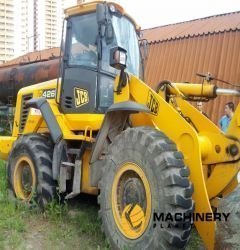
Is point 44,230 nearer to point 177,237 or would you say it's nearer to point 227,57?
point 177,237

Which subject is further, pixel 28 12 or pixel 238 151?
pixel 28 12

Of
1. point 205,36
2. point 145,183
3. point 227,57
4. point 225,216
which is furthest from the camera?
point 205,36

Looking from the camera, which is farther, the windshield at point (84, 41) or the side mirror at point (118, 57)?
the windshield at point (84, 41)

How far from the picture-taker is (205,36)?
449 inches

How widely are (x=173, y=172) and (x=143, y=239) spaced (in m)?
0.64

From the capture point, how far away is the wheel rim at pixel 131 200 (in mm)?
3914

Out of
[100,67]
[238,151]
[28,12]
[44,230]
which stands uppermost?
[28,12]

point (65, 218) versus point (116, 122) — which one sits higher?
point (116, 122)

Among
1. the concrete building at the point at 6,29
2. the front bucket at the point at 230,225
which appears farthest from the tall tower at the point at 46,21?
the front bucket at the point at 230,225

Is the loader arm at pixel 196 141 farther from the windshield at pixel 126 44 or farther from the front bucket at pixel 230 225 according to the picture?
the windshield at pixel 126 44

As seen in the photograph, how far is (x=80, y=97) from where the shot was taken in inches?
212

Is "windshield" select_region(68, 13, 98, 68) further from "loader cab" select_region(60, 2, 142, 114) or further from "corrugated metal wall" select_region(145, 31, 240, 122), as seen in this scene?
"corrugated metal wall" select_region(145, 31, 240, 122)

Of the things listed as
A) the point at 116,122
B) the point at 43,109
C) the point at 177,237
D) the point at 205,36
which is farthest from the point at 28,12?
the point at 177,237

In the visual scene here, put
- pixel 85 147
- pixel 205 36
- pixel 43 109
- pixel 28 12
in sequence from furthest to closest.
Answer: pixel 28 12 < pixel 205 36 < pixel 43 109 < pixel 85 147
